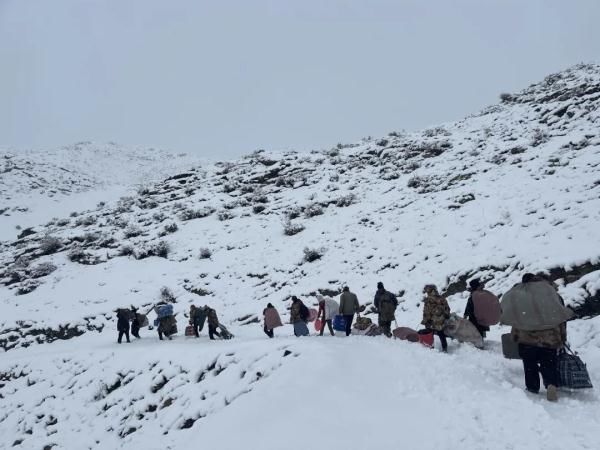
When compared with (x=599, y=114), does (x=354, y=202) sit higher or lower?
lower

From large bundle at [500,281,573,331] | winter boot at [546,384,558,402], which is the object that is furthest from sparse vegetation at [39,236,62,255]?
winter boot at [546,384,558,402]

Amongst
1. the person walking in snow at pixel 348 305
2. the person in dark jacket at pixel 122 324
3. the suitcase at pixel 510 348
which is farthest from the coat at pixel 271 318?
the suitcase at pixel 510 348

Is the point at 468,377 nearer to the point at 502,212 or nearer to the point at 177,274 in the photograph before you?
the point at 502,212

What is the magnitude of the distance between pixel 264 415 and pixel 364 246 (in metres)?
14.7

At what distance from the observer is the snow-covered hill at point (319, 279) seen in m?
5.97

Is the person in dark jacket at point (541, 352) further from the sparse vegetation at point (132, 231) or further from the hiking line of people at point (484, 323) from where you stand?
the sparse vegetation at point (132, 231)

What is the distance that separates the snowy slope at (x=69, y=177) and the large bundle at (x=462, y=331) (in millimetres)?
36082

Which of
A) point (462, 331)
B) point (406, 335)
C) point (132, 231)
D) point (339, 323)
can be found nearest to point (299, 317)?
point (339, 323)

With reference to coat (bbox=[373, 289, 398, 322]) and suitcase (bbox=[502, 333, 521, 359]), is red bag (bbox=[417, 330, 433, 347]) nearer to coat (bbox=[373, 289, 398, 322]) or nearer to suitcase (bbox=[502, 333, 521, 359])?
coat (bbox=[373, 289, 398, 322])

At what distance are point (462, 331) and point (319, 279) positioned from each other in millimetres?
9457

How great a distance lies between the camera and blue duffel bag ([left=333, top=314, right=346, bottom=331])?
13.3 m

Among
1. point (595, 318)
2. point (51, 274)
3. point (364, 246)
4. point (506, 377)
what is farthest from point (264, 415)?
point (51, 274)

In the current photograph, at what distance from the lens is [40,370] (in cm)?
1452

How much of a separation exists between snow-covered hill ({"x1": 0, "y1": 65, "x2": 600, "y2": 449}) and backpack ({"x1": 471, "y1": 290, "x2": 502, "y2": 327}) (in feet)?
1.97
